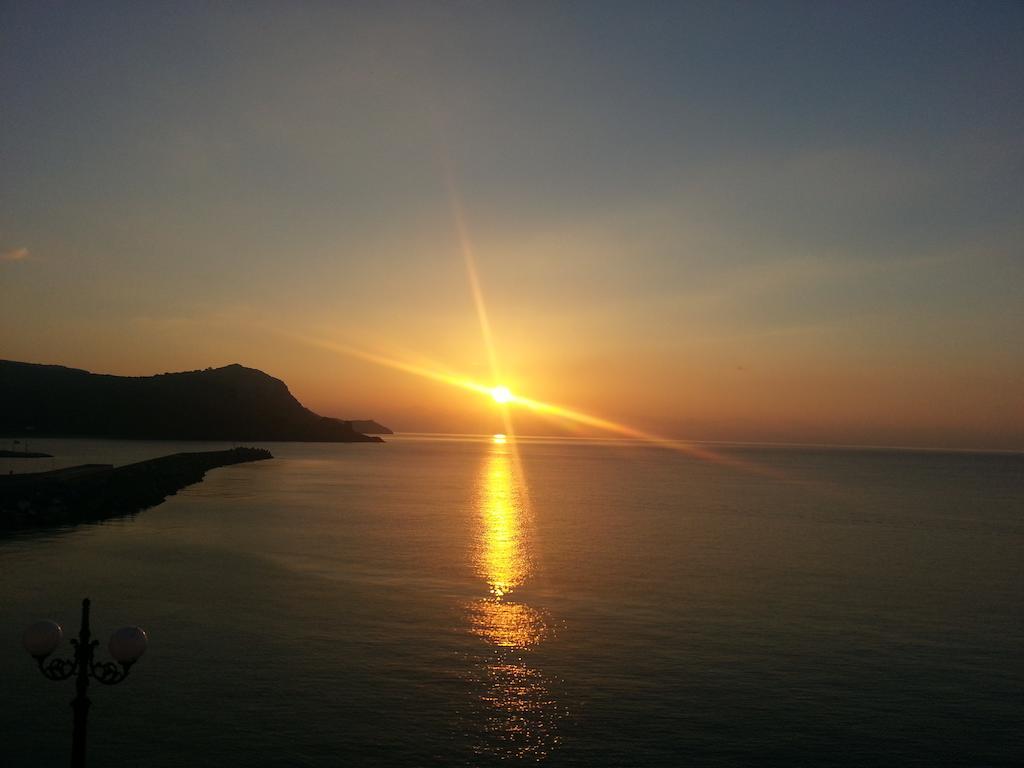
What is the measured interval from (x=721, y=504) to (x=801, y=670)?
6391 cm

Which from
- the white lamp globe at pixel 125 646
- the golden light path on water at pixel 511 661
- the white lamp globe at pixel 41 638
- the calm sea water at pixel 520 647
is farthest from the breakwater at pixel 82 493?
the white lamp globe at pixel 125 646

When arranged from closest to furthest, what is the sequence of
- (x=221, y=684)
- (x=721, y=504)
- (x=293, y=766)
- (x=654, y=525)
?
(x=293, y=766)
(x=221, y=684)
(x=654, y=525)
(x=721, y=504)

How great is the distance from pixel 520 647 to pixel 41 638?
15.7 metres

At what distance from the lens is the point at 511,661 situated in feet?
73.7

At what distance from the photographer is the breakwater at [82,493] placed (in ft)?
166

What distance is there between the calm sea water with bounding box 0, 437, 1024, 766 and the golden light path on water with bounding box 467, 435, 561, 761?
0.31ft

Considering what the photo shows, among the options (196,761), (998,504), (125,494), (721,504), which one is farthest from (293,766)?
(998,504)

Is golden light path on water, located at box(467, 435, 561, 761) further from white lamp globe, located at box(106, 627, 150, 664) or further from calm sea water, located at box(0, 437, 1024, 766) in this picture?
white lamp globe, located at box(106, 627, 150, 664)

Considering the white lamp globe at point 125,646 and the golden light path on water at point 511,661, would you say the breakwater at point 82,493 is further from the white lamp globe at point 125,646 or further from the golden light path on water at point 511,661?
the white lamp globe at point 125,646

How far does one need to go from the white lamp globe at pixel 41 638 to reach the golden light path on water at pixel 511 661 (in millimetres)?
8902

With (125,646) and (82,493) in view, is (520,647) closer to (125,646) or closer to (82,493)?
(125,646)

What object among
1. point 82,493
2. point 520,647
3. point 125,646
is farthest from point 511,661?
point 82,493

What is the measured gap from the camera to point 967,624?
2898 cm

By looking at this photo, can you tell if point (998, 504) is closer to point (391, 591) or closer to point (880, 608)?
point (880, 608)
